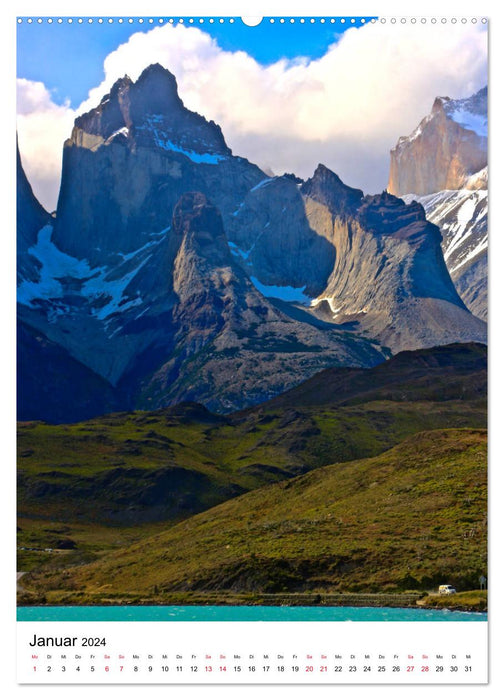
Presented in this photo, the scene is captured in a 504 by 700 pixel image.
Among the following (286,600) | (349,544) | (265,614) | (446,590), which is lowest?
(286,600)

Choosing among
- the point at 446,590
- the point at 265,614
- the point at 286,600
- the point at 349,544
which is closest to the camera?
the point at 265,614

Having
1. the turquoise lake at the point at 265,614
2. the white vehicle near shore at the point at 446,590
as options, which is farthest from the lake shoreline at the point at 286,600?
the turquoise lake at the point at 265,614

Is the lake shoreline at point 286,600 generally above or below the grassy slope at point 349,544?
below

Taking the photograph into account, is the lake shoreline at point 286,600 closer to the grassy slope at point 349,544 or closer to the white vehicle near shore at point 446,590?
the white vehicle near shore at point 446,590

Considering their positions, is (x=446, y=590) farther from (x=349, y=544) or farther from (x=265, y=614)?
(x=265, y=614)

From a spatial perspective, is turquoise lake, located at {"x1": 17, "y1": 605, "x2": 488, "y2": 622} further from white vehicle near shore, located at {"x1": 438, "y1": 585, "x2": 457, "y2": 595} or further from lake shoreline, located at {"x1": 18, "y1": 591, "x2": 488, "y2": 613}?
white vehicle near shore, located at {"x1": 438, "y1": 585, "x2": 457, "y2": 595}

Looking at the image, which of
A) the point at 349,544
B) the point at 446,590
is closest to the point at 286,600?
the point at 349,544
